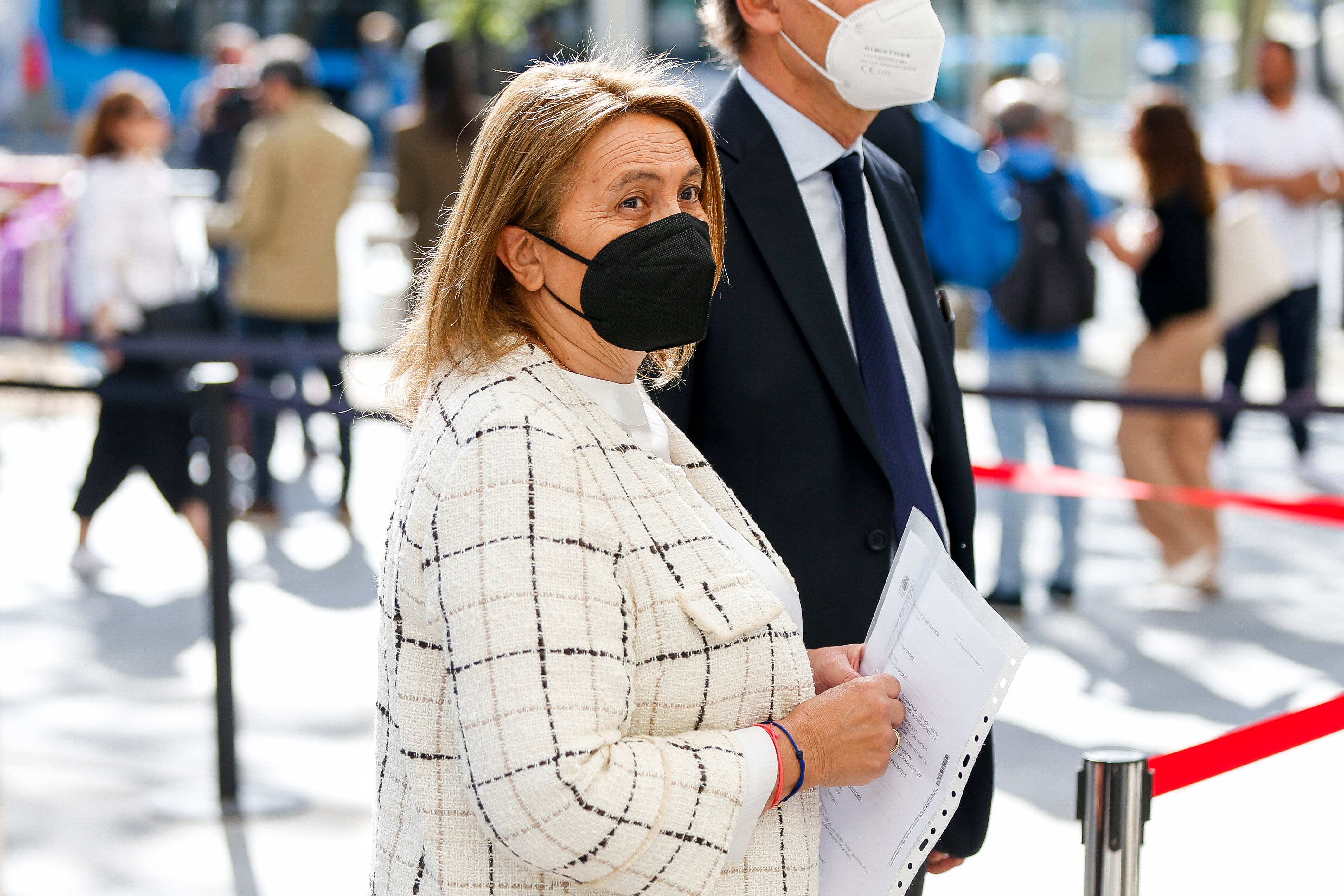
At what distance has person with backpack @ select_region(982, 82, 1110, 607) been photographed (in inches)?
235

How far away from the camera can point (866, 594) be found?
222 cm

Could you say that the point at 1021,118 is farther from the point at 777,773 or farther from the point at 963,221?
the point at 777,773

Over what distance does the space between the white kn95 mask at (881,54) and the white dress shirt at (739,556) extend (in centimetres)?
76

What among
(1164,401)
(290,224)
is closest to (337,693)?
(1164,401)

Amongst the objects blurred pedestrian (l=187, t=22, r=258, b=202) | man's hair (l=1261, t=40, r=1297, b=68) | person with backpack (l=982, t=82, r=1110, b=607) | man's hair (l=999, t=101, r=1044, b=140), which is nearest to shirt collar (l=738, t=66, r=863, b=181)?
person with backpack (l=982, t=82, r=1110, b=607)

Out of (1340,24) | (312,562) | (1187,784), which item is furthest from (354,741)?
(1340,24)

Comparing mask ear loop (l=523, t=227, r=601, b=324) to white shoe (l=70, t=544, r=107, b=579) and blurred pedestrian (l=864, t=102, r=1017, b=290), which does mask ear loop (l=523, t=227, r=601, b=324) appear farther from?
white shoe (l=70, t=544, r=107, b=579)

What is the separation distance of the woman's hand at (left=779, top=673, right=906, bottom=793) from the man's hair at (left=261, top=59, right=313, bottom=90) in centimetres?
622

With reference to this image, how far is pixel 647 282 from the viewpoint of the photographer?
5.52 feet

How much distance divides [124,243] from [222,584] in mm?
3665

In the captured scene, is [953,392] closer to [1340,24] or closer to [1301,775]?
[1301,775]

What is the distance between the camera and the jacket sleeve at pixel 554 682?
1433 millimetres

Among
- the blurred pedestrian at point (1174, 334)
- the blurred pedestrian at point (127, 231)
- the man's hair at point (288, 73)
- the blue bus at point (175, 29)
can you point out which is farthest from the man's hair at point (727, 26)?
the blue bus at point (175, 29)

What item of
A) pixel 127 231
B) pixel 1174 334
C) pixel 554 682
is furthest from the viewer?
pixel 127 231
